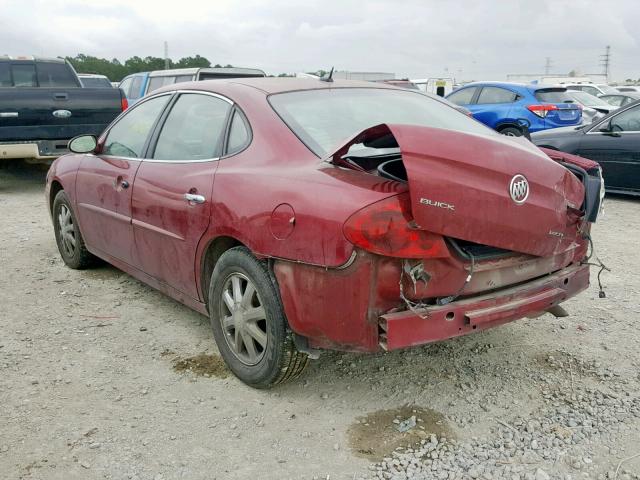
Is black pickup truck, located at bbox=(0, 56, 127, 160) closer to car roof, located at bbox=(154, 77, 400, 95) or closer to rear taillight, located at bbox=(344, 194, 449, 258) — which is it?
car roof, located at bbox=(154, 77, 400, 95)

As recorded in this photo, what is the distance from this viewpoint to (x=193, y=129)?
384cm

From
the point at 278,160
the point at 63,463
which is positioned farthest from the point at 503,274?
the point at 63,463

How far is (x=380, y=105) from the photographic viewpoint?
3.69m

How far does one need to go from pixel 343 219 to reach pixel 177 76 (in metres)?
11.2

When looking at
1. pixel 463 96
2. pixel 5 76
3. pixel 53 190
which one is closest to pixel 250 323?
pixel 53 190

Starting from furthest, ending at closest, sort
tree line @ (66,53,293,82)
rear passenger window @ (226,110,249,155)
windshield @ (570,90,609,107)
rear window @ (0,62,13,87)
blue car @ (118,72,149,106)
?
tree line @ (66,53,293,82) → windshield @ (570,90,609,107) → blue car @ (118,72,149,106) → rear window @ (0,62,13,87) → rear passenger window @ (226,110,249,155)

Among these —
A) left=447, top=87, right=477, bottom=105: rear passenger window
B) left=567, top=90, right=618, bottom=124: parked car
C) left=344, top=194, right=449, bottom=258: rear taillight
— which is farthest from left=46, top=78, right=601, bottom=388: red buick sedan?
left=567, top=90, right=618, bottom=124: parked car

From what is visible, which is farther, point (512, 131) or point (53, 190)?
point (512, 131)

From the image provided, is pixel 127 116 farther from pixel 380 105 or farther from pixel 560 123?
pixel 560 123

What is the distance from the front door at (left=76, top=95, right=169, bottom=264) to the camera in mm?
Result: 4254

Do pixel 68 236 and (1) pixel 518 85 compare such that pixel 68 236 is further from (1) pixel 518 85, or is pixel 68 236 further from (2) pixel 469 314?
(1) pixel 518 85

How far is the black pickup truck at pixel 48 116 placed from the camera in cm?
858

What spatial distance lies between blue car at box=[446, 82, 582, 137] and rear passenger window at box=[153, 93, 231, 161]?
362 inches

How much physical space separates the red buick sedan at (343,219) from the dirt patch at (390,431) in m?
0.43
